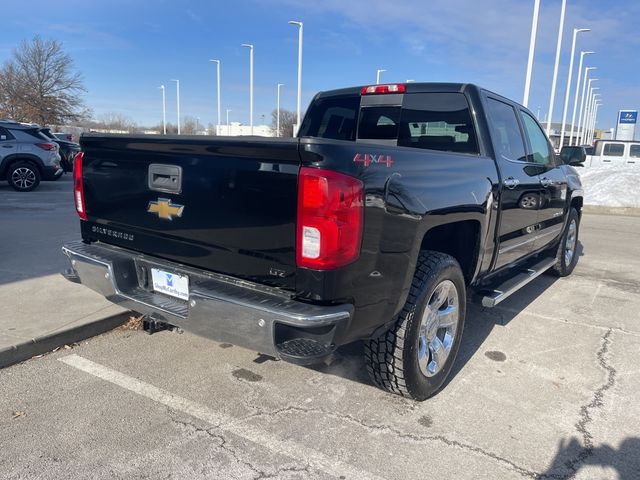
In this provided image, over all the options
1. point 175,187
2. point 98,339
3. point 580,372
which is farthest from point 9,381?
point 580,372

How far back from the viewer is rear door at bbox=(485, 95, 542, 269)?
13.0 feet

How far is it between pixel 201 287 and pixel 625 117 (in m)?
54.5

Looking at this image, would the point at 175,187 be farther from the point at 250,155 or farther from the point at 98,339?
the point at 98,339

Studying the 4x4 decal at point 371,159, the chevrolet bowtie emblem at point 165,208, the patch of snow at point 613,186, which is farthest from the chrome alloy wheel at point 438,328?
the patch of snow at point 613,186

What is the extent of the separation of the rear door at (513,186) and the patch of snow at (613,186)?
12.3 m

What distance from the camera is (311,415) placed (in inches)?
118

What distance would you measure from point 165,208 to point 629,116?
54.4 metres

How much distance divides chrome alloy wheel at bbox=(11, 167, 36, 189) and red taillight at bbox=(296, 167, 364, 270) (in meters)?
13.2

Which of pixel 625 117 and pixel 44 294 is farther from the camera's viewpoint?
pixel 625 117

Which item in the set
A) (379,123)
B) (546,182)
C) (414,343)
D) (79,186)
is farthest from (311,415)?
(546,182)

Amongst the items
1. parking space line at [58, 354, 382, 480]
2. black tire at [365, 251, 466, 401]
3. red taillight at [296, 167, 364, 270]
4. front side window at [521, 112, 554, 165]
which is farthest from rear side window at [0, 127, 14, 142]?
red taillight at [296, 167, 364, 270]

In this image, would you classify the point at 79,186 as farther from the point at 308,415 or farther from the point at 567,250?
the point at 567,250

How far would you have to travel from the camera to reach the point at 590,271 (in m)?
6.97

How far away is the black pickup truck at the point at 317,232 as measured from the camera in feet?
7.71
